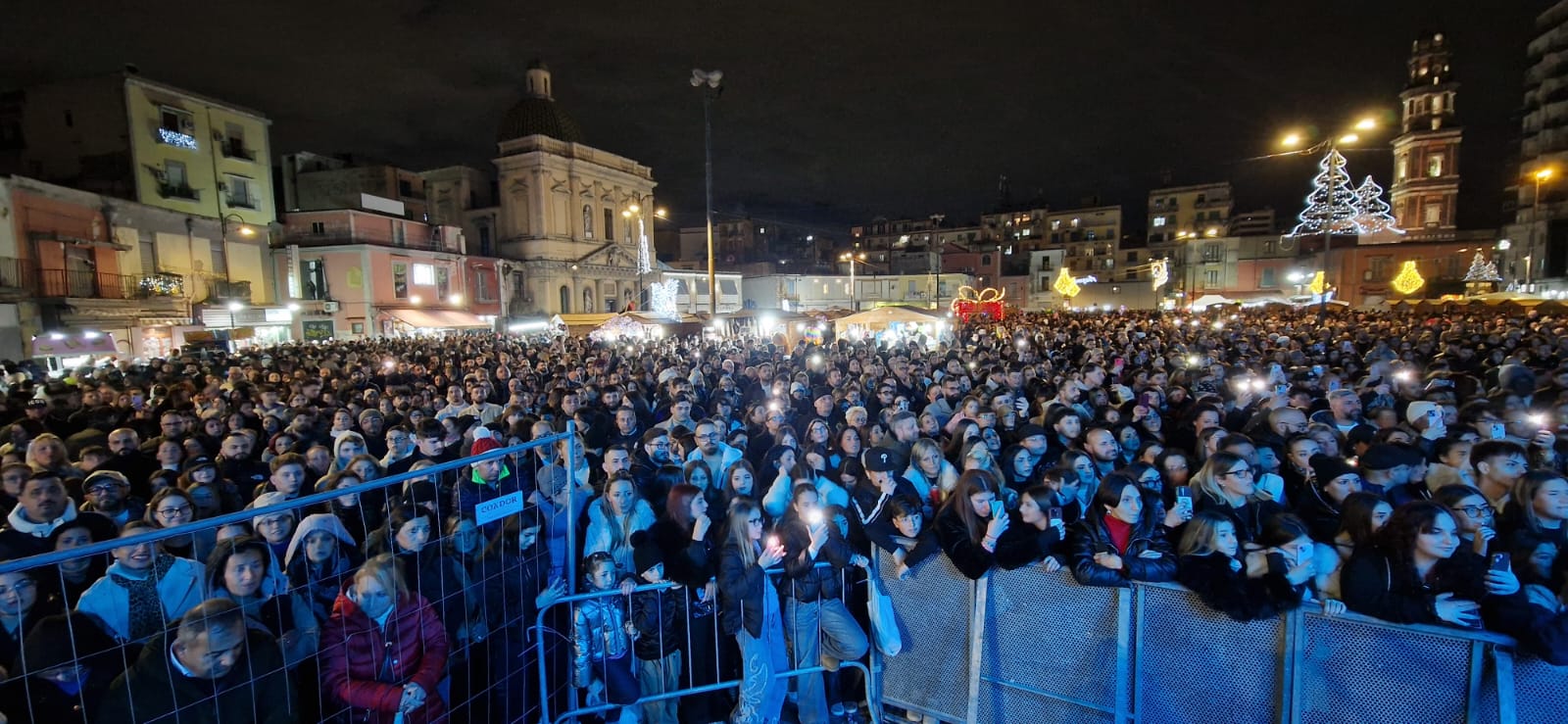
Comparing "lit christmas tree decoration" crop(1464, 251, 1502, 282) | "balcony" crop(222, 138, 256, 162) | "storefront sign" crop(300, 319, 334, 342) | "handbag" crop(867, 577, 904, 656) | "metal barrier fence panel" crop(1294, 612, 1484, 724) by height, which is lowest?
"handbag" crop(867, 577, 904, 656)

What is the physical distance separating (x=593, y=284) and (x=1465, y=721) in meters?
50.6

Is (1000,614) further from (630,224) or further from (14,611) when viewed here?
(630,224)

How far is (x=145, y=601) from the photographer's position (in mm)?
3529

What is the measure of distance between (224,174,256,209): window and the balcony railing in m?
6.00

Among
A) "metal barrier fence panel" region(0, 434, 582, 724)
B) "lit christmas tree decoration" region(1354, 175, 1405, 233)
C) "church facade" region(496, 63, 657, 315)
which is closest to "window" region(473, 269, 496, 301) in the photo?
"church facade" region(496, 63, 657, 315)

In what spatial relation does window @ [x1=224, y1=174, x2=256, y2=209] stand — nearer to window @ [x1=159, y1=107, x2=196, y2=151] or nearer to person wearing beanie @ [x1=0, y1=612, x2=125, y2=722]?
window @ [x1=159, y1=107, x2=196, y2=151]

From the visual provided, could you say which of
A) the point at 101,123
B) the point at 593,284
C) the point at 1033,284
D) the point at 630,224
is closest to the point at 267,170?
the point at 101,123

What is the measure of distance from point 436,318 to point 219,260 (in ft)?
30.2

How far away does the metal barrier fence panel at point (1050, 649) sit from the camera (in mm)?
3605

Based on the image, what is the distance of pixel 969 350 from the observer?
16.4 metres

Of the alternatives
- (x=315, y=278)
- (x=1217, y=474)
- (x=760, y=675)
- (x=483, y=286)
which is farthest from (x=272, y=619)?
(x=483, y=286)

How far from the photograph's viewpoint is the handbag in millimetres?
4176

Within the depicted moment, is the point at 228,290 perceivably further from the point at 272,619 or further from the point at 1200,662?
the point at 1200,662

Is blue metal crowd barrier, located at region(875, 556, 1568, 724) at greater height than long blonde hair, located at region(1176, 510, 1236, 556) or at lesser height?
lesser
